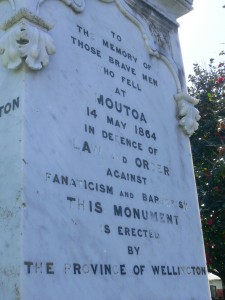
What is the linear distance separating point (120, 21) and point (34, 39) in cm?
150

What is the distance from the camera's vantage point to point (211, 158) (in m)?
10.9

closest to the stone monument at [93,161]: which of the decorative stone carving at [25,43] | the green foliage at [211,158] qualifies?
the decorative stone carving at [25,43]


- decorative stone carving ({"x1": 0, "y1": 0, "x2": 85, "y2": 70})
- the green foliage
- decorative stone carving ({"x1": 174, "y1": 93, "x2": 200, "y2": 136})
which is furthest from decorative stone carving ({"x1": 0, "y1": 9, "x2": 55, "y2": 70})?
the green foliage

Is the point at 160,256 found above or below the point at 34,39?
below

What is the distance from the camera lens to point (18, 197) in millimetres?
2625

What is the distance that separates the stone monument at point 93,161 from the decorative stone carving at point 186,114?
0.01 metres

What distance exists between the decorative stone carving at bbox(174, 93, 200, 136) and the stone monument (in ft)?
0.05

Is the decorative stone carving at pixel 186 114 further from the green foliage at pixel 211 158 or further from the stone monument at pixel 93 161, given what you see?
the green foliage at pixel 211 158

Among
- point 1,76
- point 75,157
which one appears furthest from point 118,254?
point 1,76

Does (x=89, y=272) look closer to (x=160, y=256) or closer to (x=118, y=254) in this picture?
(x=118, y=254)

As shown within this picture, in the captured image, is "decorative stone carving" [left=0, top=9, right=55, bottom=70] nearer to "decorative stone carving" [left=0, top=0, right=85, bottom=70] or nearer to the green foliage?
"decorative stone carving" [left=0, top=0, right=85, bottom=70]

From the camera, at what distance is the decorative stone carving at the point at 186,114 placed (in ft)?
15.2

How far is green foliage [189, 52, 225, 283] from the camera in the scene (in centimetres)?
960

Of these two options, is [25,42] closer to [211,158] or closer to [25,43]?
[25,43]
